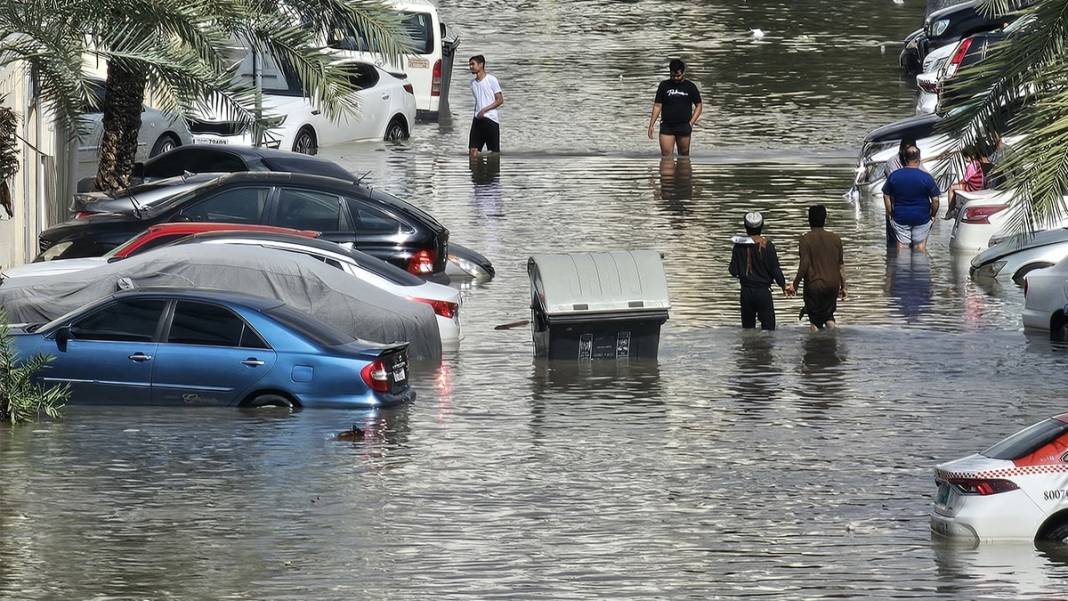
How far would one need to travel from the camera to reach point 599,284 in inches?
796

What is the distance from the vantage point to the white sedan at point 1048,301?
21750mm

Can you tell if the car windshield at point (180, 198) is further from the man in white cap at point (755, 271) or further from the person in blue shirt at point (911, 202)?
the person in blue shirt at point (911, 202)

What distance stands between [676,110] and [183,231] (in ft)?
44.7

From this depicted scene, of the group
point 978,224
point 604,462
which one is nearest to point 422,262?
point 604,462

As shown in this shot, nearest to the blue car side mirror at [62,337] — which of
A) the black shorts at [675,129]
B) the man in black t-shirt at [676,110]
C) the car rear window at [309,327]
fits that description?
the car rear window at [309,327]

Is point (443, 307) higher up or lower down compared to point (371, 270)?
lower down

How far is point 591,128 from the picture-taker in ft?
125

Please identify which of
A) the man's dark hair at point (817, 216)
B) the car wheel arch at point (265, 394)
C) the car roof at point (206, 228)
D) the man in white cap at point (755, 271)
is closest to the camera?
the car wheel arch at point (265, 394)

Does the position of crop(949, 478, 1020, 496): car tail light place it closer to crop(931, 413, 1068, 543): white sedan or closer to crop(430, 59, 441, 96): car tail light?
crop(931, 413, 1068, 543): white sedan

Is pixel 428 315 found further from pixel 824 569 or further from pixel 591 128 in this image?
pixel 591 128

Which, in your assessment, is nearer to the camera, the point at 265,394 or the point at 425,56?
the point at 265,394

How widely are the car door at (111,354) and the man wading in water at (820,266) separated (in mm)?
6972

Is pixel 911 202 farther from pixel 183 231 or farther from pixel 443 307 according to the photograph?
pixel 183 231

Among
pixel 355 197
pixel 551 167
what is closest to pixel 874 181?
pixel 551 167
